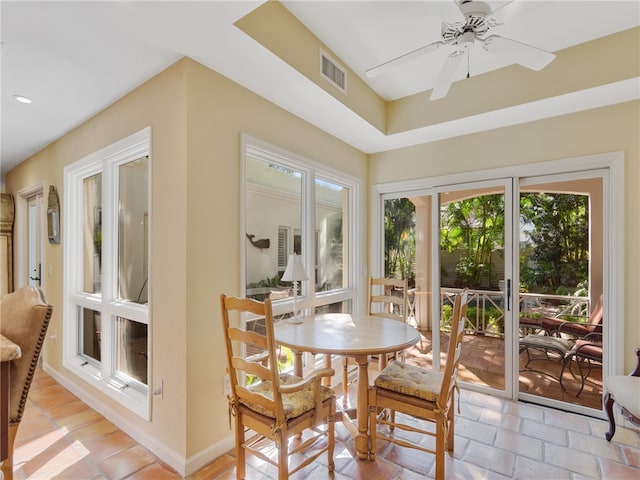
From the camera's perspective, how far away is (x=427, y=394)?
1.88 m

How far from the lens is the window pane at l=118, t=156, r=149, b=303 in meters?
2.53

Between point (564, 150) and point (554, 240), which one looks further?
point (554, 240)

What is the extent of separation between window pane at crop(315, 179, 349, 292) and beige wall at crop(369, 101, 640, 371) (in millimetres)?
803

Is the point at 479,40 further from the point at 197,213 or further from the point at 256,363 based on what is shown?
the point at 256,363

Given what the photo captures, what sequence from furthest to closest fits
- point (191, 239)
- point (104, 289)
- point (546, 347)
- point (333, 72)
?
point (546, 347) → point (104, 289) → point (333, 72) → point (191, 239)

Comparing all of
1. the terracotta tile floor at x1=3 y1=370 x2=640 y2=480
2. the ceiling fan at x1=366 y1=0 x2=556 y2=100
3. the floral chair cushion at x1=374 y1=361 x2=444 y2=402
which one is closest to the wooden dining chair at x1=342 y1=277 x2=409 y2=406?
the floral chair cushion at x1=374 y1=361 x2=444 y2=402

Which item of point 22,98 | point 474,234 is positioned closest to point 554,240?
point 474,234

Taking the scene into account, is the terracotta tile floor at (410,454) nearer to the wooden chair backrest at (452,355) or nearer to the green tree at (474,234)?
the wooden chair backrest at (452,355)

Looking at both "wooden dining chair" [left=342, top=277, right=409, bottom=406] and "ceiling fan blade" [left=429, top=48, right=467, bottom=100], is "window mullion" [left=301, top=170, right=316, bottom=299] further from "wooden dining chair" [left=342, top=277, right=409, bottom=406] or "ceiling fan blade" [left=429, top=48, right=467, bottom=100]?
"ceiling fan blade" [left=429, top=48, right=467, bottom=100]

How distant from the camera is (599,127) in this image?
264 cm

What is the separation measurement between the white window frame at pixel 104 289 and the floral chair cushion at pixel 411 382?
1.58 meters

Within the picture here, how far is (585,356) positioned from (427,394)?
1.85 m

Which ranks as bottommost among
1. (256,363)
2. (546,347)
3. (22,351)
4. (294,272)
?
(546,347)

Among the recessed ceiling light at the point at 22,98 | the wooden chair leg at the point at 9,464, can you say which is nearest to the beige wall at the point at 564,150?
the recessed ceiling light at the point at 22,98
